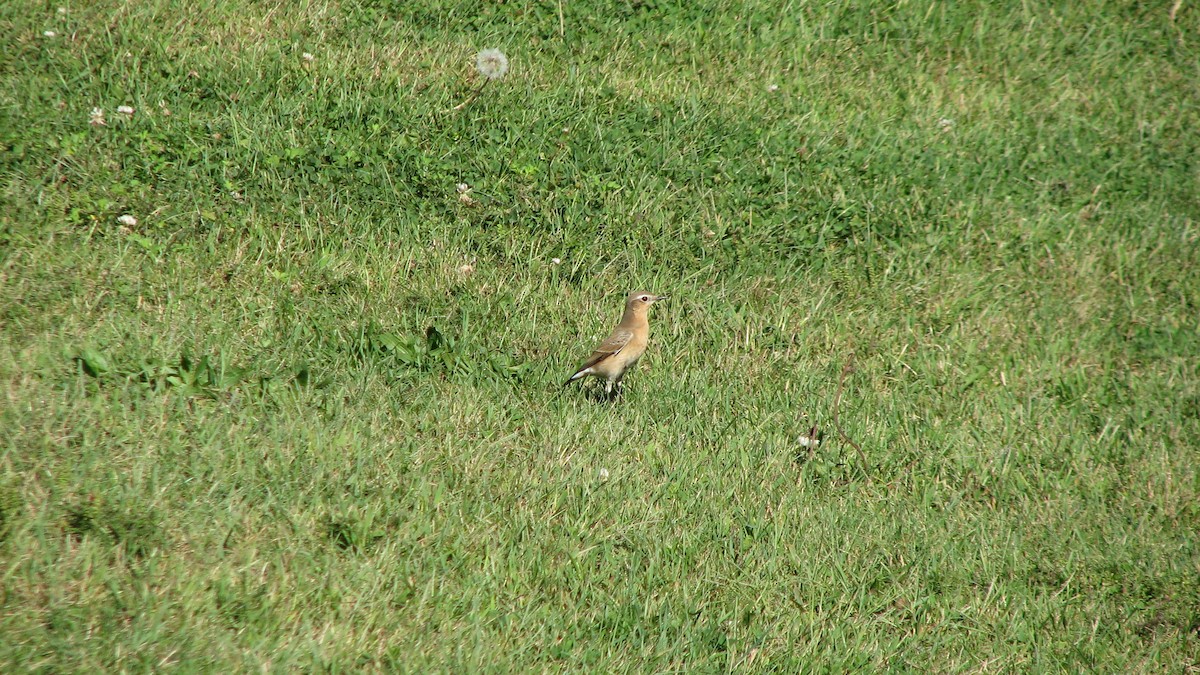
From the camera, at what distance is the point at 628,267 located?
25.3 ft

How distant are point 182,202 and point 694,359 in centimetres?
339

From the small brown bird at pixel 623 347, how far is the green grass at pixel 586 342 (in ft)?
0.51

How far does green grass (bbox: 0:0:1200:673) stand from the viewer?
462cm

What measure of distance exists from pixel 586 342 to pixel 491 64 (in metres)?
2.68

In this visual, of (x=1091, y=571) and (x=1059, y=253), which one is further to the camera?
(x=1059, y=253)

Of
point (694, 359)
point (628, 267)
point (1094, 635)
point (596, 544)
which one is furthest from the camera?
point (628, 267)

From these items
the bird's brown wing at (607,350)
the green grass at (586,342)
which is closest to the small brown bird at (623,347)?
the bird's brown wing at (607,350)

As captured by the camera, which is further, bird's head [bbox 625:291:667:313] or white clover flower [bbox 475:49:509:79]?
white clover flower [bbox 475:49:509:79]

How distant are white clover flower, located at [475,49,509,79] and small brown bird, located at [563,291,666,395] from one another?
94.0 inches

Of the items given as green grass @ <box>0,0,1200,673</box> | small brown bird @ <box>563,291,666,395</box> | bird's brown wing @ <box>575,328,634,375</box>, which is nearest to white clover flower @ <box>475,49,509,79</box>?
green grass @ <box>0,0,1200,673</box>

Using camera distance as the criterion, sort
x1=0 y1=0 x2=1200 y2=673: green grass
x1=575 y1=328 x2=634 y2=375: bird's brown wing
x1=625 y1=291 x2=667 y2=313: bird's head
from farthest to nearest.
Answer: x1=625 y1=291 x2=667 y2=313: bird's head < x1=575 y1=328 x2=634 y2=375: bird's brown wing < x1=0 y1=0 x2=1200 y2=673: green grass

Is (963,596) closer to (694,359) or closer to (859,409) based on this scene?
(859,409)

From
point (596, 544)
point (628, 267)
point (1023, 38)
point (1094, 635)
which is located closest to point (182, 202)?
point (628, 267)

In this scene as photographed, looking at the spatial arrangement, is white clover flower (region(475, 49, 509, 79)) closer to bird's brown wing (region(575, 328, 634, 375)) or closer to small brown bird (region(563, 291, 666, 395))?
small brown bird (region(563, 291, 666, 395))
